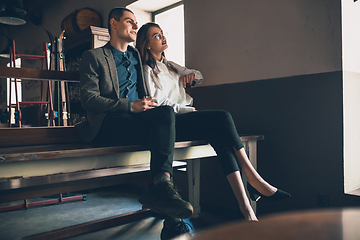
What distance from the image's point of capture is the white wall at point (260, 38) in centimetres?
191

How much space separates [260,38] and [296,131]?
0.74 metres

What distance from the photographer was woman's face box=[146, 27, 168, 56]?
2.01 meters

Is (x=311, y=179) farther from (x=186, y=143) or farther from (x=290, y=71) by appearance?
(x=186, y=143)

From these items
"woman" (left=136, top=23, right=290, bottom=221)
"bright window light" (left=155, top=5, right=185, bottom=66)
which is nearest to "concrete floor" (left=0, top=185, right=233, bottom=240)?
"woman" (left=136, top=23, right=290, bottom=221)

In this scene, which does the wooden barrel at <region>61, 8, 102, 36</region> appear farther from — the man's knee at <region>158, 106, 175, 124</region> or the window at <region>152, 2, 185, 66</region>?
the man's knee at <region>158, 106, 175, 124</region>

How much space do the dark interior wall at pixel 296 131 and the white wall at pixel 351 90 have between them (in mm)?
51

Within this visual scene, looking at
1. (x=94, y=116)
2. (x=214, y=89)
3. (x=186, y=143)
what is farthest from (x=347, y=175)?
(x=94, y=116)

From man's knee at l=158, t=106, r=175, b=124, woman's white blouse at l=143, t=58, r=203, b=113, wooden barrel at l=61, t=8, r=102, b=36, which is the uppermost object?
wooden barrel at l=61, t=8, r=102, b=36

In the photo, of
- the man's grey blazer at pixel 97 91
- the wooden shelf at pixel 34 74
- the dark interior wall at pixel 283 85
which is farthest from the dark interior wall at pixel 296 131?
the wooden shelf at pixel 34 74

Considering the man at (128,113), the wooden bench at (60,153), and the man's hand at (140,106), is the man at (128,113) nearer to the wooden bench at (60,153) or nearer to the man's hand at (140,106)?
the man's hand at (140,106)

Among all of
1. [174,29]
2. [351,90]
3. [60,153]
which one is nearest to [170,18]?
[174,29]

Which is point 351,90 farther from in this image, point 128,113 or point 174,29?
point 174,29

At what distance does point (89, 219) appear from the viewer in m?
2.40

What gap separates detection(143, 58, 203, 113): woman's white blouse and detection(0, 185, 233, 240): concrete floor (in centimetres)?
80
